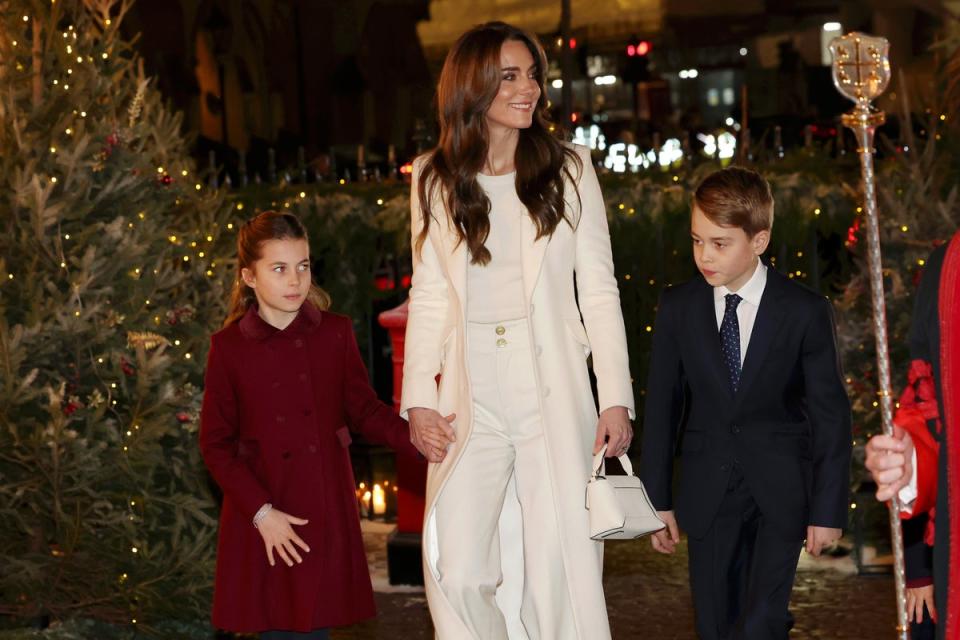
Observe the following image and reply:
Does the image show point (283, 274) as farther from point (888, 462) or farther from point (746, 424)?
point (888, 462)

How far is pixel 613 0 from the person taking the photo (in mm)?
14820

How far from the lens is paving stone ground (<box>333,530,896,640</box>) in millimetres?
6570

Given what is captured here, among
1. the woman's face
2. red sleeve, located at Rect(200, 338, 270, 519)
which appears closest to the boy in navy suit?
the woman's face

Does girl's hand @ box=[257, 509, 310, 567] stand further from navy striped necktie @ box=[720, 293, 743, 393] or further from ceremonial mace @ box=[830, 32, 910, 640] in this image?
ceremonial mace @ box=[830, 32, 910, 640]

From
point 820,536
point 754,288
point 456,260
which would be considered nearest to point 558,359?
point 456,260

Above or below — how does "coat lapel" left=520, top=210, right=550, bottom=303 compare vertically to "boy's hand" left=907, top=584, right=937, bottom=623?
above

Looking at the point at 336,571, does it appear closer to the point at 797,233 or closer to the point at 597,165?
the point at 797,233

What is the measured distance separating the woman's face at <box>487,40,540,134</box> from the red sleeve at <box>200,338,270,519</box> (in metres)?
1.19

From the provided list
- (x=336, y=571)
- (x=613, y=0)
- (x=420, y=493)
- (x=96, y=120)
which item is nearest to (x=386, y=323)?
(x=420, y=493)

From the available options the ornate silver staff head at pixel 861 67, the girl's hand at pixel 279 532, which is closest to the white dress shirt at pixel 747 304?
the girl's hand at pixel 279 532

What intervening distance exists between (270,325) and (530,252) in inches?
37.2

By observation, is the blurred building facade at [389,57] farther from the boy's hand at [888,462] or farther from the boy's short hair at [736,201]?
the boy's hand at [888,462]

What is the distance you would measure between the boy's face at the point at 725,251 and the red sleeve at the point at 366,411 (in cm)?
110

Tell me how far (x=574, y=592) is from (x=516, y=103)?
152 centimetres
